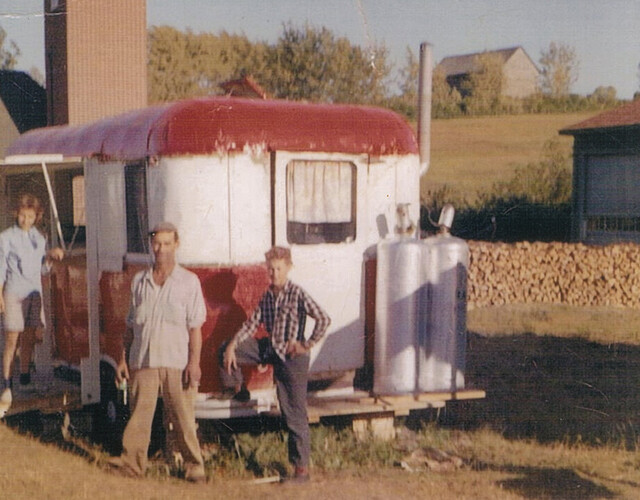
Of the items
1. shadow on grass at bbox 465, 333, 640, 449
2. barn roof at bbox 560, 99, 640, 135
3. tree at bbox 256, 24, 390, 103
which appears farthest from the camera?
tree at bbox 256, 24, 390, 103

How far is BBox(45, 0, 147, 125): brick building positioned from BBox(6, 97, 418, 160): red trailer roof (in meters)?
12.6

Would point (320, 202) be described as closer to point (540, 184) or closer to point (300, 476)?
point (300, 476)

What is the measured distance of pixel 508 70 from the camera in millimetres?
46469

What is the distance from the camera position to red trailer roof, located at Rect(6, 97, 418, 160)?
609 cm

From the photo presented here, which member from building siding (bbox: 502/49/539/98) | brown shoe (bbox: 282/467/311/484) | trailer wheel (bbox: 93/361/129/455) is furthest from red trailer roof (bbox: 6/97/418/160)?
building siding (bbox: 502/49/539/98)

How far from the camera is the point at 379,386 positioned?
6.56 metres

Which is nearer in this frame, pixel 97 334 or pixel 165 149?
pixel 165 149

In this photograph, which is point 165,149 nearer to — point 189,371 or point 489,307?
point 189,371

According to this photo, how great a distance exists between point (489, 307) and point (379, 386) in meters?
7.93

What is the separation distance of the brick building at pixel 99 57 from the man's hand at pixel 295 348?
1420 cm

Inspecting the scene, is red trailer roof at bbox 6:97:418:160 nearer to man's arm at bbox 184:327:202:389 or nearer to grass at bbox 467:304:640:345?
man's arm at bbox 184:327:202:389

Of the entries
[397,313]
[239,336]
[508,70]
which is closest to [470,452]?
[397,313]

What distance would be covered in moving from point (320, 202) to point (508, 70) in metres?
42.5

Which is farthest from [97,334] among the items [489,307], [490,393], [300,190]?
[489,307]
